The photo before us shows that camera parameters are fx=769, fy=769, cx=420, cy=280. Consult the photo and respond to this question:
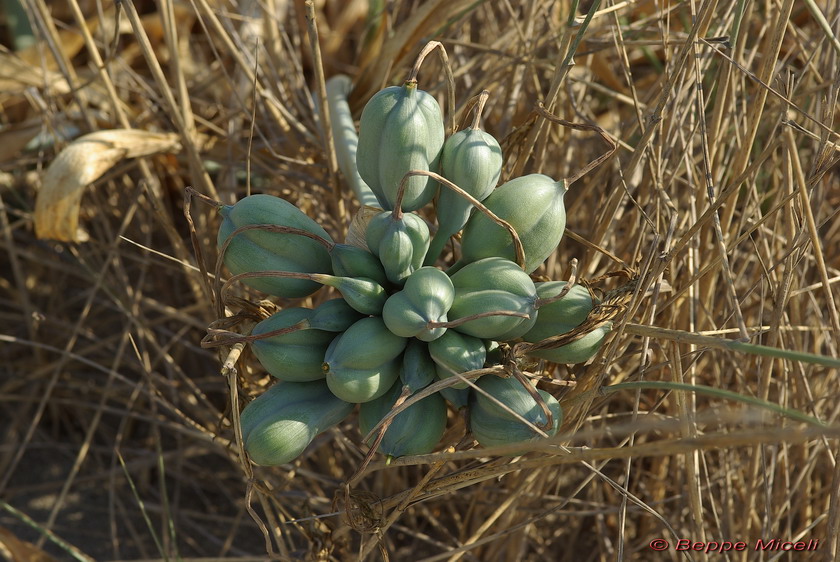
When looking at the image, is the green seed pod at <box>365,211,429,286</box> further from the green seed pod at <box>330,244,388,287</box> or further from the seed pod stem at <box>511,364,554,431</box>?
the seed pod stem at <box>511,364,554,431</box>

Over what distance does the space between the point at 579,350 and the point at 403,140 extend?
0.22 m

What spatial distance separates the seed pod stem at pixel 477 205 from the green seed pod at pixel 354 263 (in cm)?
5

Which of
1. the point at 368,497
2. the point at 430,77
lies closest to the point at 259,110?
the point at 430,77

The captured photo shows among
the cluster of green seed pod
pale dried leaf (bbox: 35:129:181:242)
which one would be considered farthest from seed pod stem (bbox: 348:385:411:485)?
pale dried leaf (bbox: 35:129:181:242)

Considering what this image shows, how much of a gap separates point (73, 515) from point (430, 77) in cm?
90

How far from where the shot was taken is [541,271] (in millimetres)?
956

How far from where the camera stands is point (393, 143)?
620 millimetres

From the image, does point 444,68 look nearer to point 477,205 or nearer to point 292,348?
point 477,205

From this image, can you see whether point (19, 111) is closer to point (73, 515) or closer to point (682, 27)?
point (73, 515)

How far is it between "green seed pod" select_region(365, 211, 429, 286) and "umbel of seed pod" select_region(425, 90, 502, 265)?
42 mm

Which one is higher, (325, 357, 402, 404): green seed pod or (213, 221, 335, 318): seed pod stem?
(213, 221, 335, 318): seed pod stem

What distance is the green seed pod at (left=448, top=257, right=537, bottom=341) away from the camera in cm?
58

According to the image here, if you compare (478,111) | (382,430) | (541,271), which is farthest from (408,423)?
(541,271)

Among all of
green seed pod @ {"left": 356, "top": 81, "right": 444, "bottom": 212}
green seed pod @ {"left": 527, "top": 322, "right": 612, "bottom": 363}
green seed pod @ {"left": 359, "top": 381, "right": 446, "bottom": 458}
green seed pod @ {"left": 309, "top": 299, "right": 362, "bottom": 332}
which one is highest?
green seed pod @ {"left": 356, "top": 81, "right": 444, "bottom": 212}
